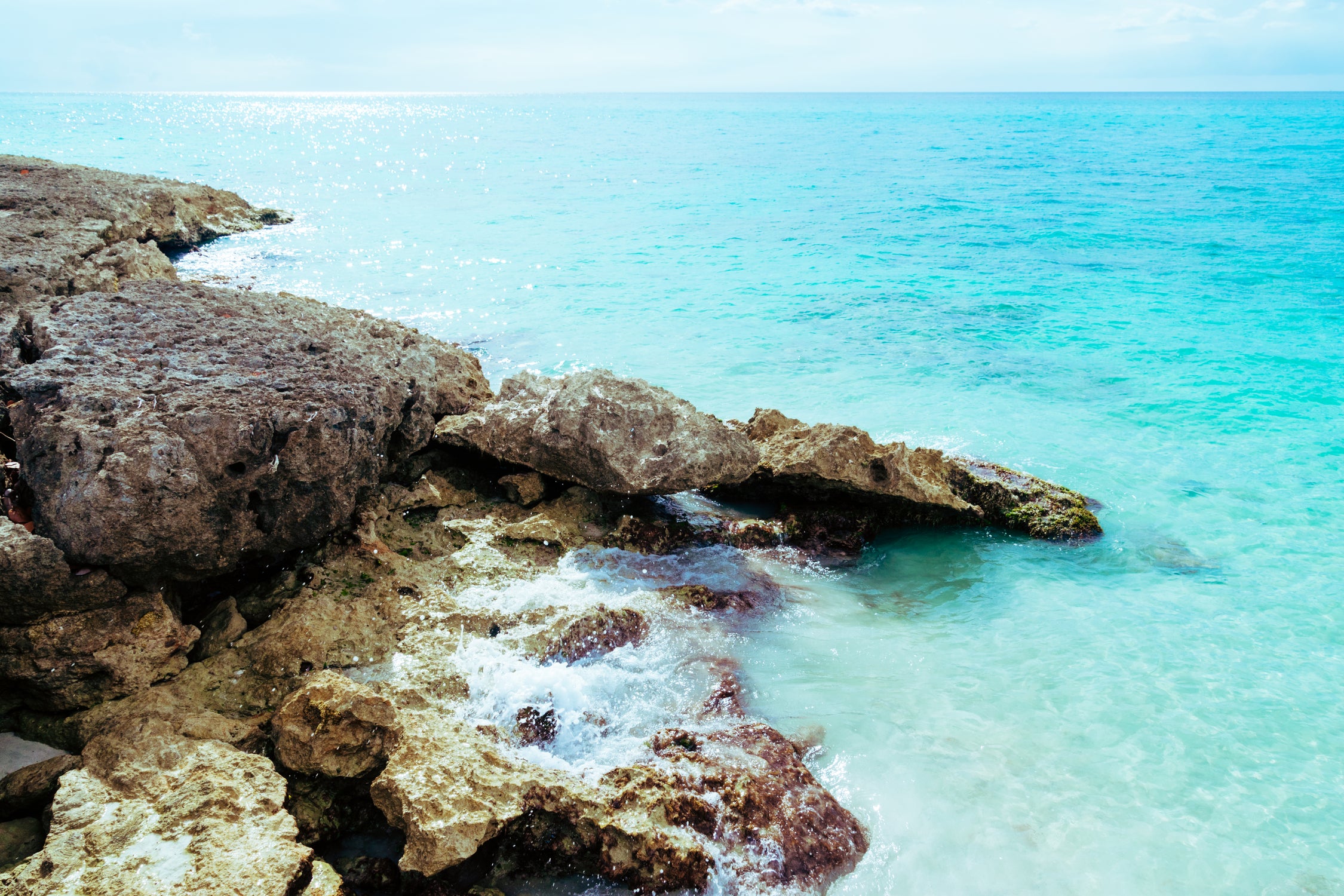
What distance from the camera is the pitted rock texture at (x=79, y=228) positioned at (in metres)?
8.20

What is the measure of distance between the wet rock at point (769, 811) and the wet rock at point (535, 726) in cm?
70

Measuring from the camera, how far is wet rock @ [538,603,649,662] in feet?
19.1

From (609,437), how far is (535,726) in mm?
→ 2745

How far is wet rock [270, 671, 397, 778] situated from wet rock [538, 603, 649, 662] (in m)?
1.44

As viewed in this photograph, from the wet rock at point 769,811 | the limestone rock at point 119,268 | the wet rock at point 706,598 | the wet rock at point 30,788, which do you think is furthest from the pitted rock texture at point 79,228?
the wet rock at point 769,811

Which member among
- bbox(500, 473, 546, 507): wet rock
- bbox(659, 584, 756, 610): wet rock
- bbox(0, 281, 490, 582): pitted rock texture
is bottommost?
bbox(659, 584, 756, 610): wet rock

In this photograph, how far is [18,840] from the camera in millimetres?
3930

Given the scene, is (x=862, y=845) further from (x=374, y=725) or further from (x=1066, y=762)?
(x=374, y=725)

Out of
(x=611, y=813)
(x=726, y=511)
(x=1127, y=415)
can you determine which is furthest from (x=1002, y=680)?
(x=1127, y=415)

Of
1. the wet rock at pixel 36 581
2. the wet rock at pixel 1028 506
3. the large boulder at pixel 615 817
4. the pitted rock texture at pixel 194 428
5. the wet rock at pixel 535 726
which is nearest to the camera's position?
the large boulder at pixel 615 817

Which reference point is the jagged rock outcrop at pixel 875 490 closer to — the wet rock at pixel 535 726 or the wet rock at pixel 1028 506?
the wet rock at pixel 1028 506

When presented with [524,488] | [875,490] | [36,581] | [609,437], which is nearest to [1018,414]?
[875,490]

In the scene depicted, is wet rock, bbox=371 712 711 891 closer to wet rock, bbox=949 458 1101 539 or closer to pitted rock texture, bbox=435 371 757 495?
pitted rock texture, bbox=435 371 757 495

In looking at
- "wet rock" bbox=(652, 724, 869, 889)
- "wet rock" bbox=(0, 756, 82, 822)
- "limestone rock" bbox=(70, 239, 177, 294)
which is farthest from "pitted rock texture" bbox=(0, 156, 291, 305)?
"wet rock" bbox=(652, 724, 869, 889)
